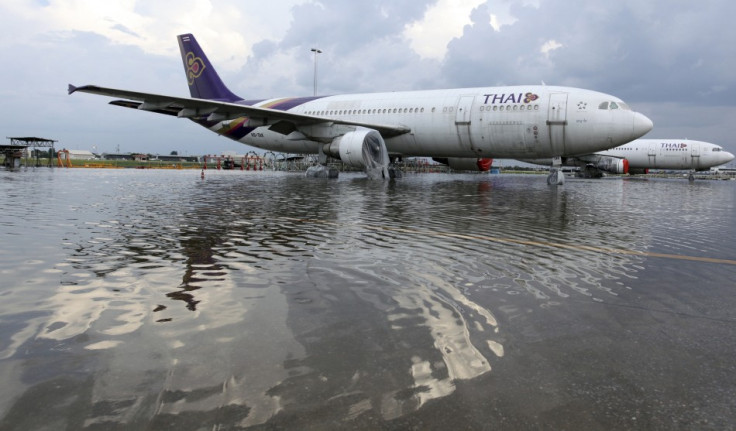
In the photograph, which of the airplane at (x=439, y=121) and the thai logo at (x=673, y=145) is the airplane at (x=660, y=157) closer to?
the thai logo at (x=673, y=145)

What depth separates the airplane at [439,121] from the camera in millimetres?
17422

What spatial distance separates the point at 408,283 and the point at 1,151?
1894 inches

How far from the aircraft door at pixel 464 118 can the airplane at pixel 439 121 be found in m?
0.04

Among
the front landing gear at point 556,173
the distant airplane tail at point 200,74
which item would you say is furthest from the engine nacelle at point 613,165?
the distant airplane tail at point 200,74

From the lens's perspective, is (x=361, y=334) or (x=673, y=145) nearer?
(x=361, y=334)

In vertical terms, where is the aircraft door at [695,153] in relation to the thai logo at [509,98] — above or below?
below

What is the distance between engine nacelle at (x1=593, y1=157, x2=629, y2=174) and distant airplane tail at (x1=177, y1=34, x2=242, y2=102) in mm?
26778

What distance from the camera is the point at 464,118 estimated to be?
19250 mm

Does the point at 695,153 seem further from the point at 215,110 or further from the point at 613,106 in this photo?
the point at 215,110

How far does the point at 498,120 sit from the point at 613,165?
2165 centimetres

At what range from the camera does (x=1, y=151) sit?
40.2 meters

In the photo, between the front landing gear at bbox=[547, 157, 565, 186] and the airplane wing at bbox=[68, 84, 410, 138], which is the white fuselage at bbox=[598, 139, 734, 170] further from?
the airplane wing at bbox=[68, 84, 410, 138]

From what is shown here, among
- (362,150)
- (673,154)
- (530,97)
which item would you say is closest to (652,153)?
(673,154)

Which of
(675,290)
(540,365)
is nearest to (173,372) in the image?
(540,365)
